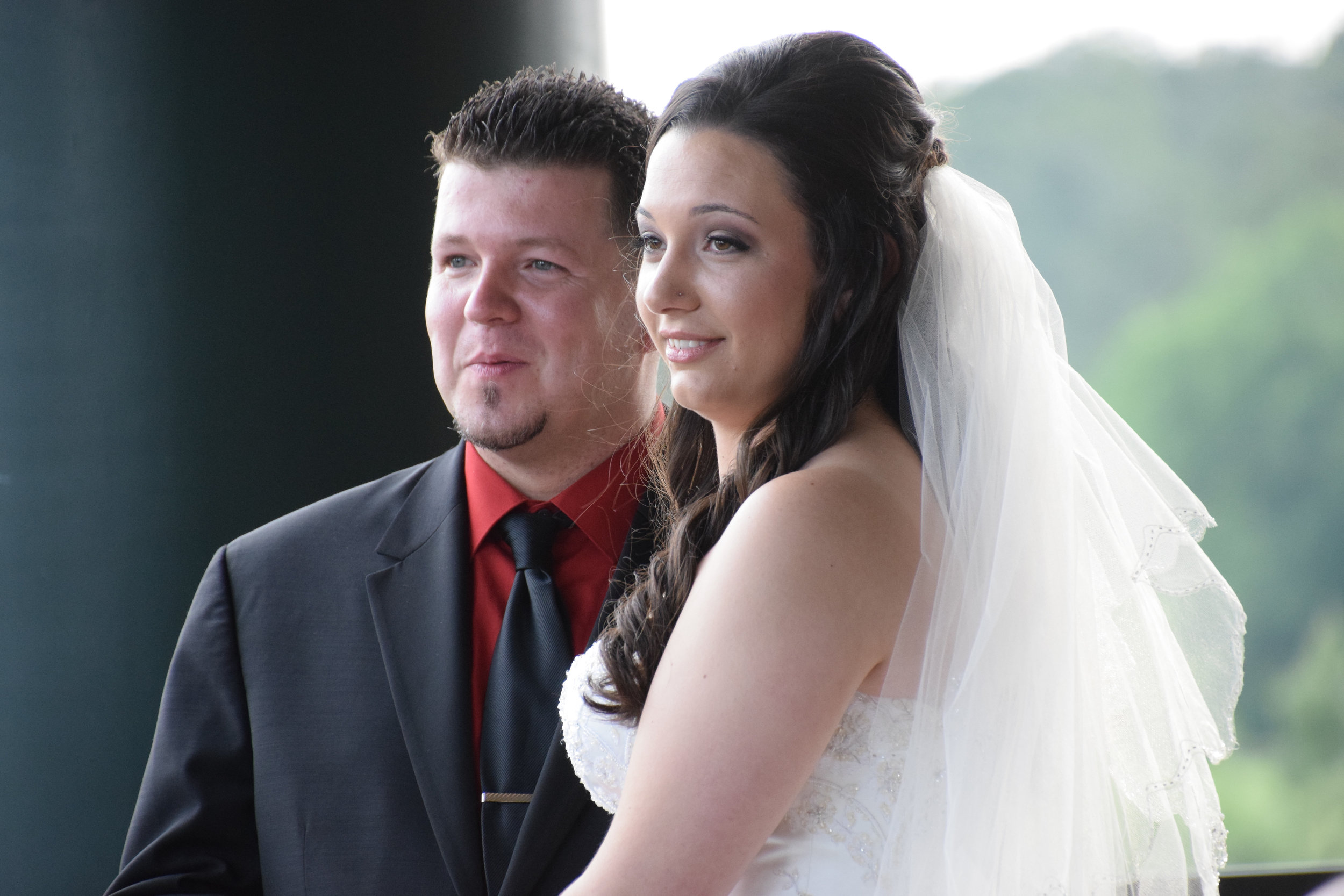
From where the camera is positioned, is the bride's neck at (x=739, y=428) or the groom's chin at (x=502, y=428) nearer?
the bride's neck at (x=739, y=428)

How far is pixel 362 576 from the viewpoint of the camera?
77.8 inches

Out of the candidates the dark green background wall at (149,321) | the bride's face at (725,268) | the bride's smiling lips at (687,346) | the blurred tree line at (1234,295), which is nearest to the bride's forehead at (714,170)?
the bride's face at (725,268)

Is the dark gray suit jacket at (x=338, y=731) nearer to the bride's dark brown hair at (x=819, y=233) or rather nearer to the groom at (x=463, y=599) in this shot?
the groom at (x=463, y=599)

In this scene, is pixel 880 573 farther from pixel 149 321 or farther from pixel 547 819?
pixel 149 321

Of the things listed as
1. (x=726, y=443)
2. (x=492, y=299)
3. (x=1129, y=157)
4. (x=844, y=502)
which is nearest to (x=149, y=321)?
(x=492, y=299)

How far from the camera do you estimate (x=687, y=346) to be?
1509 mm

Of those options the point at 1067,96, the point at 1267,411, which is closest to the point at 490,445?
the point at 1067,96

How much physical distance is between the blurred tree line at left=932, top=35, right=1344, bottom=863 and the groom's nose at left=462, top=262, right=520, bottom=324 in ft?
29.3

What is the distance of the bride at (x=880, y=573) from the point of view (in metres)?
1.23

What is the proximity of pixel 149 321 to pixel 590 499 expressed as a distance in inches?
36.7

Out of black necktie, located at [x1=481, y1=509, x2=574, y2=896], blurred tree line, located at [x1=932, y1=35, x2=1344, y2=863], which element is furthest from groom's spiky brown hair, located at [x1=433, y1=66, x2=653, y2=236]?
blurred tree line, located at [x1=932, y1=35, x2=1344, y2=863]

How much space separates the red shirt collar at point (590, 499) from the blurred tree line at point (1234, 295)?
8.96 metres

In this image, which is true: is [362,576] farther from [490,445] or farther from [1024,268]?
[1024,268]

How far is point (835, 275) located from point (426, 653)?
89cm
